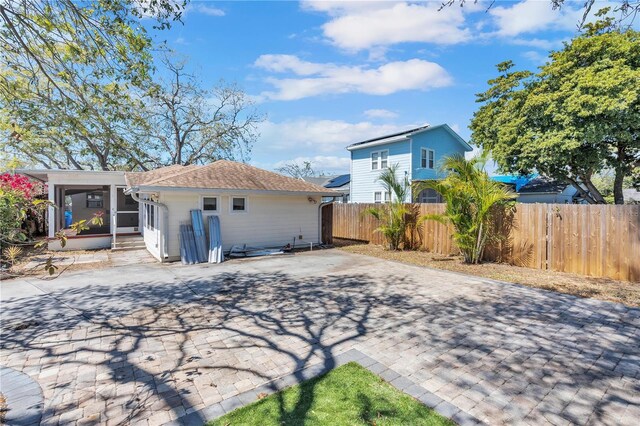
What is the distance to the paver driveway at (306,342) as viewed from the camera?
3.06 meters

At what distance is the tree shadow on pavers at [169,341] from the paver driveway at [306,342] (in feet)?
0.07

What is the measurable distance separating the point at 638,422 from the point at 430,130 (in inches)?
766

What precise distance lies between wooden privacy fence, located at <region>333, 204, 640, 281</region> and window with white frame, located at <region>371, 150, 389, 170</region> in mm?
11957

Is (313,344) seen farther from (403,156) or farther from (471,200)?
(403,156)

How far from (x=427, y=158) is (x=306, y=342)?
1851 centimetres

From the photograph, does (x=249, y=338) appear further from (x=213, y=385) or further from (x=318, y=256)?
(x=318, y=256)

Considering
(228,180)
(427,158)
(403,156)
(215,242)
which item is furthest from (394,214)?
(427,158)

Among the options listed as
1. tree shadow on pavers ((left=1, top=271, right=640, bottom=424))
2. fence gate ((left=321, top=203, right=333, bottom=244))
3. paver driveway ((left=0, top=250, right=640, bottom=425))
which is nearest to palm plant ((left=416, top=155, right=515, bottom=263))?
paver driveway ((left=0, top=250, right=640, bottom=425))

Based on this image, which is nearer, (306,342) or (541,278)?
(306,342)

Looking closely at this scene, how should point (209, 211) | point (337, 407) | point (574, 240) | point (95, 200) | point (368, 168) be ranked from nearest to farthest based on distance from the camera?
point (337, 407) < point (574, 240) < point (209, 211) < point (95, 200) < point (368, 168)

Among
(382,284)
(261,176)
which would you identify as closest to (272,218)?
(261,176)

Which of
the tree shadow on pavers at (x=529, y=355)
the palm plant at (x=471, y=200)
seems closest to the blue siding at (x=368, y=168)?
the palm plant at (x=471, y=200)

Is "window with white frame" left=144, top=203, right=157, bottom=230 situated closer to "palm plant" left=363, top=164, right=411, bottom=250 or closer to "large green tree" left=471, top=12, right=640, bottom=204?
"palm plant" left=363, top=164, right=411, bottom=250

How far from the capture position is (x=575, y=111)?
42.5ft
